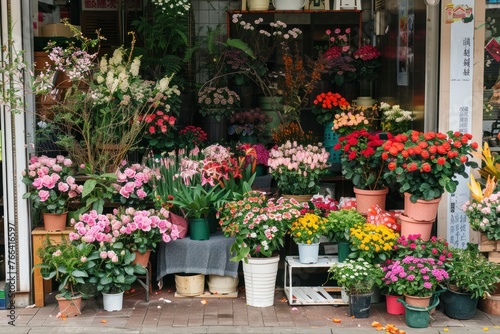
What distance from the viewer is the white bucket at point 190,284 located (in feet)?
27.0

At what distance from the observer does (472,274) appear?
7.34m

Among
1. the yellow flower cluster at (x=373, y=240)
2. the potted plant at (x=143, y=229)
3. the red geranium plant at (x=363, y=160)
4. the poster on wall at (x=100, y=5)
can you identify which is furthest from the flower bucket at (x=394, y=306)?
the poster on wall at (x=100, y=5)

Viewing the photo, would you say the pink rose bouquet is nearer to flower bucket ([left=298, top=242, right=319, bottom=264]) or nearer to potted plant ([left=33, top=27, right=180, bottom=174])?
potted plant ([left=33, top=27, right=180, bottom=174])

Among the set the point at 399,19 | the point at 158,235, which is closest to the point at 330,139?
the point at 399,19

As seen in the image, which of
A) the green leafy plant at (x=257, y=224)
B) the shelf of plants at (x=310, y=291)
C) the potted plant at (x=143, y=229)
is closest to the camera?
the green leafy plant at (x=257, y=224)

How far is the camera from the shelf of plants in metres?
7.99

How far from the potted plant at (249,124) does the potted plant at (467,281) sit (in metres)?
3.63

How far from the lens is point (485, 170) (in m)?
8.16

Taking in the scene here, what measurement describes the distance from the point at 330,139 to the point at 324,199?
1843 millimetres

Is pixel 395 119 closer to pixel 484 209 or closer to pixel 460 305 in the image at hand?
pixel 484 209

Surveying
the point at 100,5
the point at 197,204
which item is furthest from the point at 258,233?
the point at 100,5

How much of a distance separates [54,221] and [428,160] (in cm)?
373

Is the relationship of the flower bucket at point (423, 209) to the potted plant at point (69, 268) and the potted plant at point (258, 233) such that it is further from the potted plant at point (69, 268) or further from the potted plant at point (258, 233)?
the potted plant at point (69, 268)

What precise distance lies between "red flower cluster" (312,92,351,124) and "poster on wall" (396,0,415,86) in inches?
35.4
